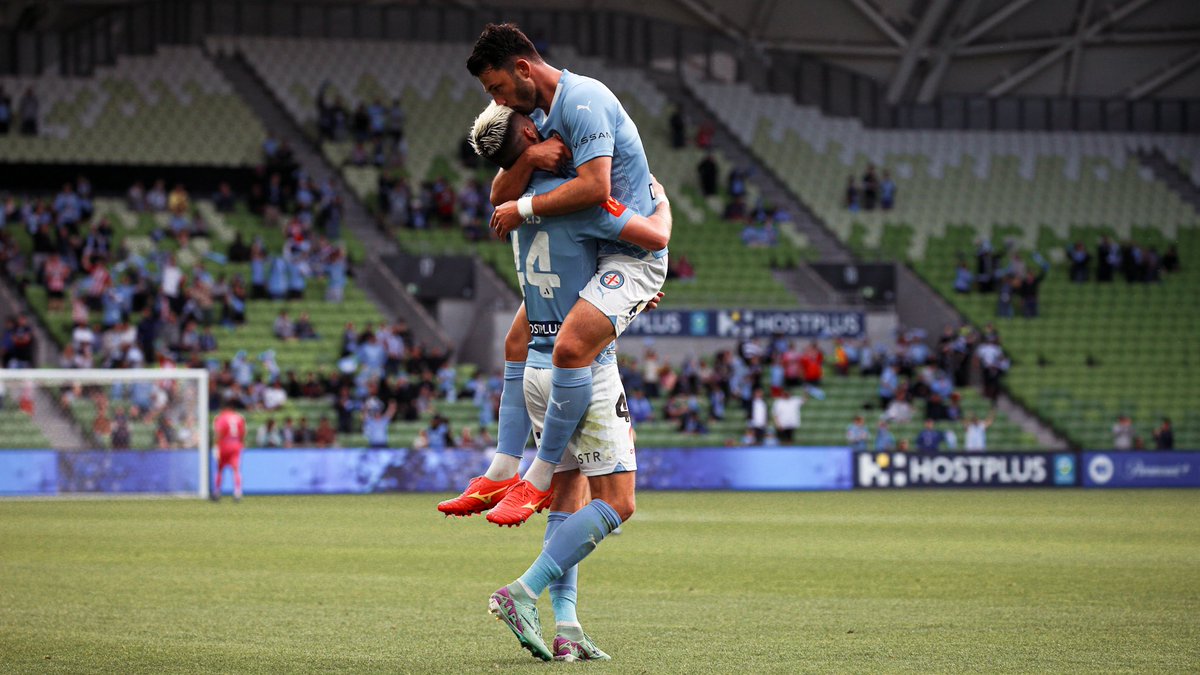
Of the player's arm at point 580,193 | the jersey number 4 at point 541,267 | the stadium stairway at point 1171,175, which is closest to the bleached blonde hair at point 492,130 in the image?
the player's arm at point 580,193

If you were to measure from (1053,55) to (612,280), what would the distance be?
154ft

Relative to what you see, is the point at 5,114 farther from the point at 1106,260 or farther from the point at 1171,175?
the point at 1171,175

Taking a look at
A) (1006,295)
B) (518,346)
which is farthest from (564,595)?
(1006,295)

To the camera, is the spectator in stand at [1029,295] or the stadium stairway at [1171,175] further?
the stadium stairway at [1171,175]

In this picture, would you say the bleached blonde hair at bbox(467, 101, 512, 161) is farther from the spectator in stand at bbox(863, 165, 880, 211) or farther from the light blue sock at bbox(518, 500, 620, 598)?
the spectator in stand at bbox(863, 165, 880, 211)

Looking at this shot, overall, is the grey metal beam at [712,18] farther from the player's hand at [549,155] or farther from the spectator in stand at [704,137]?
the player's hand at [549,155]

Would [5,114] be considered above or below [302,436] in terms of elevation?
above

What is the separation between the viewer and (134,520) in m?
20.0

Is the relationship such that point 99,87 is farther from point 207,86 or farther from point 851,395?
point 851,395

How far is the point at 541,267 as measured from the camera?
268 inches

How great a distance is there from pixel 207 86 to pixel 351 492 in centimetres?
1739

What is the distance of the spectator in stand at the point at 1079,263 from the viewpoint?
42094mm

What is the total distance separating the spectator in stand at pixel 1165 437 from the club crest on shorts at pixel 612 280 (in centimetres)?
2997

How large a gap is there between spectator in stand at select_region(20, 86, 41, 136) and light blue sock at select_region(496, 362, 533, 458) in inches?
1370
